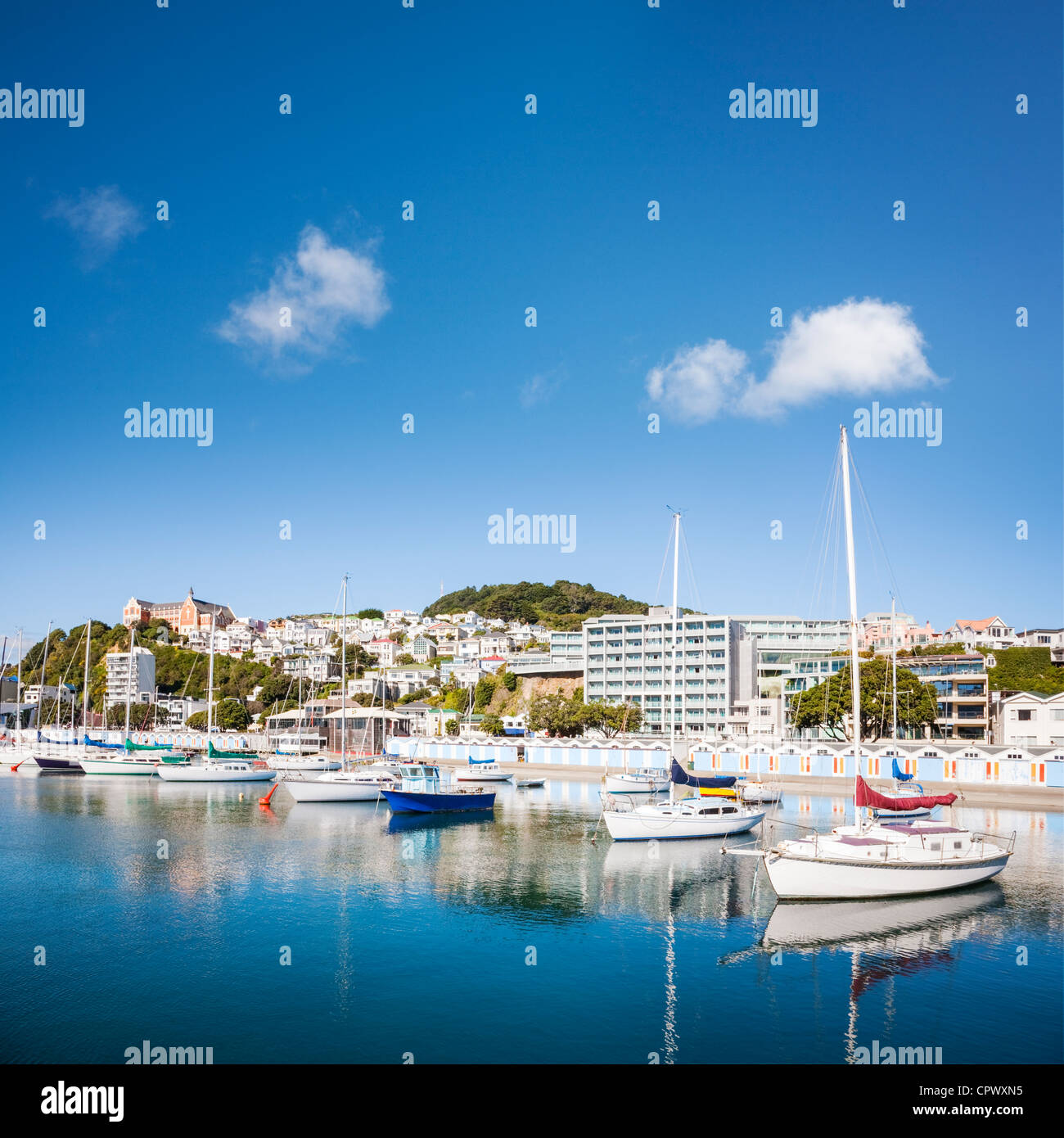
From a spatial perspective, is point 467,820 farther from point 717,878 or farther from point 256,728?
point 256,728

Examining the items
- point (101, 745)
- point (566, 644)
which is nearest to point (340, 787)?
point (101, 745)

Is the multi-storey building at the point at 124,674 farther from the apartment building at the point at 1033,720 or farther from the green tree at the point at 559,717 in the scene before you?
the apartment building at the point at 1033,720

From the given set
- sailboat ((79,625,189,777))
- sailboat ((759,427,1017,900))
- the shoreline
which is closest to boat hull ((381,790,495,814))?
the shoreline

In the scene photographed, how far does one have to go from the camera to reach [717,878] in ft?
103

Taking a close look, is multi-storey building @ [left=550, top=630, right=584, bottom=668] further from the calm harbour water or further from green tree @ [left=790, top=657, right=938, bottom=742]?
the calm harbour water

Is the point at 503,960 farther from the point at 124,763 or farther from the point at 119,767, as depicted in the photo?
the point at 124,763

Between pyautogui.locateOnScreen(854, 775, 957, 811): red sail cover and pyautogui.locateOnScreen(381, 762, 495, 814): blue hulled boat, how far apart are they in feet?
81.2

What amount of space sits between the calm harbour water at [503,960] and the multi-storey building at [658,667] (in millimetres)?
72120

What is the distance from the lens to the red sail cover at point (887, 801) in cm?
3075

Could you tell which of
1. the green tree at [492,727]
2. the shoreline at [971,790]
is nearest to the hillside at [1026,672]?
the shoreline at [971,790]

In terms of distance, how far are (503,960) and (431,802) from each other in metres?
28.0

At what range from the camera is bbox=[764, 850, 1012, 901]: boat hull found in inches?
1037
